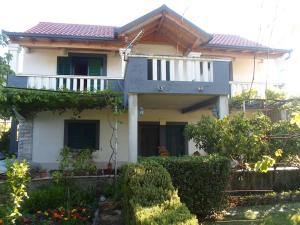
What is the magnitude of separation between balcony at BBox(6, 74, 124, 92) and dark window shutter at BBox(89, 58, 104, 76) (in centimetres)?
180

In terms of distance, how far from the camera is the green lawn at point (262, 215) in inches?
297

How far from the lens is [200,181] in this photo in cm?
784

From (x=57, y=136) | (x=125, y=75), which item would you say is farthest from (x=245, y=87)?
(x=57, y=136)

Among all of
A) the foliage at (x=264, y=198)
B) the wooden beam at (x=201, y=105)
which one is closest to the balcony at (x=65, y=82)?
the wooden beam at (x=201, y=105)

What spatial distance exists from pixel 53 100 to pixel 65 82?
3.60ft

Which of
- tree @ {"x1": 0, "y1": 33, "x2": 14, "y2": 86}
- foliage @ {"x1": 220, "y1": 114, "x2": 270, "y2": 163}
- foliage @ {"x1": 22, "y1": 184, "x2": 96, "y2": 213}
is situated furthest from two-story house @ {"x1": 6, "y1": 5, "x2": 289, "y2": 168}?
tree @ {"x1": 0, "y1": 33, "x2": 14, "y2": 86}

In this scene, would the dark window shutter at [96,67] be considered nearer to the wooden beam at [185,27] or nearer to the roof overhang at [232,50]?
the wooden beam at [185,27]

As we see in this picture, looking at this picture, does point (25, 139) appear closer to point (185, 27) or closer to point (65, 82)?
point (65, 82)

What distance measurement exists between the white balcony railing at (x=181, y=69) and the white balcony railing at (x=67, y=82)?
122 inches

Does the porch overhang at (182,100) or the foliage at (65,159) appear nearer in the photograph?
the porch overhang at (182,100)

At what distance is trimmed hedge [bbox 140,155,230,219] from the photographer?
7812 millimetres

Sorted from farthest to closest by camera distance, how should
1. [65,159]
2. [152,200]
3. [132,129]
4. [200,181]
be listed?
[65,159]
[132,129]
[200,181]
[152,200]

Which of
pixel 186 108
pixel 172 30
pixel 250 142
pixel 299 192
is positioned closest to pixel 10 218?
pixel 250 142

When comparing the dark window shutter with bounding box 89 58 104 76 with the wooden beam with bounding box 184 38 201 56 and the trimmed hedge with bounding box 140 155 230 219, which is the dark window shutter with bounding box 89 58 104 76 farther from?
the trimmed hedge with bounding box 140 155 230 219
